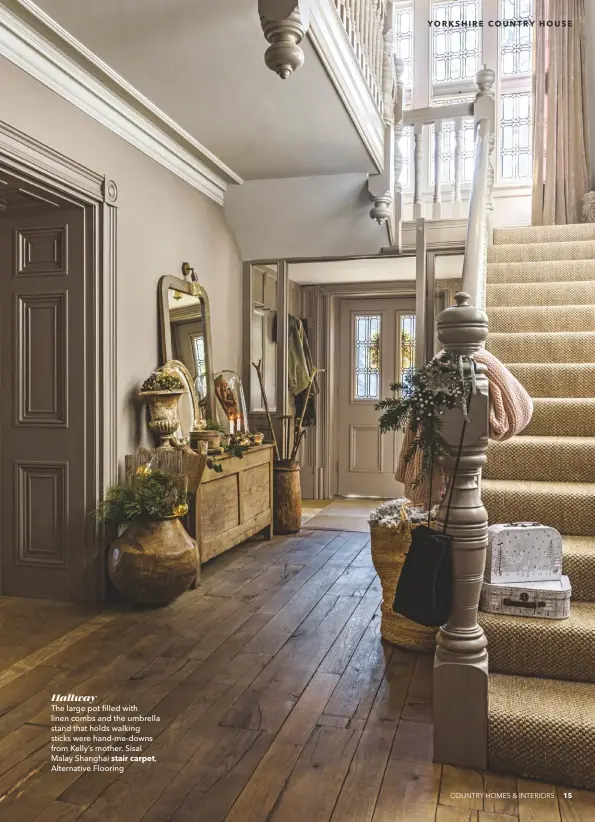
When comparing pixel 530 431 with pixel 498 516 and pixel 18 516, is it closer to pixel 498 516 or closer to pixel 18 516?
pixel 498 516

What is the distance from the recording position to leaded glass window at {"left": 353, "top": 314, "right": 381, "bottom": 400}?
7090 mm

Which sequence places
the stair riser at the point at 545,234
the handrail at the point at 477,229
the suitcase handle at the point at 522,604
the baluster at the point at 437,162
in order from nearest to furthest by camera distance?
the suitcase handle at the point at 522,604 → the handrail at the point at 477,229 → the baluster at the point at 437,162 → the stair riser at the point at 545,234

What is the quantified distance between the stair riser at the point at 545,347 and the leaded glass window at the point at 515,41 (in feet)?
12.2

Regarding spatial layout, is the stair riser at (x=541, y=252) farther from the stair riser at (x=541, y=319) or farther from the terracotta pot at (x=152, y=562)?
the terracotta pot at (x=152, y=562)

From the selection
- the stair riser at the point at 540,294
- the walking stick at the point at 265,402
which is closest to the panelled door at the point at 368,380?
the walking stick at the point at 265,402

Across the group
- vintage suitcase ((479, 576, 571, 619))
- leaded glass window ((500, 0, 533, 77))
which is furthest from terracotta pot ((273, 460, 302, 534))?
leaded glass window ((500, 0, 533, 77))

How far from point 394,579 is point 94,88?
2744 mm

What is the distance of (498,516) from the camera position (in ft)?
8.90

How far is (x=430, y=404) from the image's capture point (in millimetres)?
1986

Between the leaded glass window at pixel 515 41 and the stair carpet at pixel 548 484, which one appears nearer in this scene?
the stair carpet at pixel 548 484

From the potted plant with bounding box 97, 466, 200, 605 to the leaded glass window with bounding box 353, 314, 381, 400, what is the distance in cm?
378

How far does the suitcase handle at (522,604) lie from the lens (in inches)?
89.4

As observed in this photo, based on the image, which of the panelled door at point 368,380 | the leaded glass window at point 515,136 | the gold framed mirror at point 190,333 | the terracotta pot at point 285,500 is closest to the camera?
the gold framed mirror at point 190,333

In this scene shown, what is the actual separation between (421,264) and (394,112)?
40.7 inches
